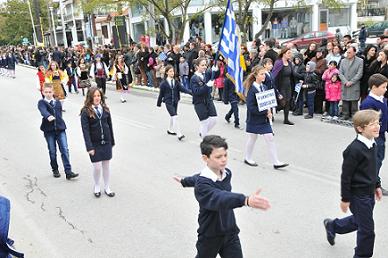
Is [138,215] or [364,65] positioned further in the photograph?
[364,65]

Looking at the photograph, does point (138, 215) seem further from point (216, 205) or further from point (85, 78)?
point (85, 78)

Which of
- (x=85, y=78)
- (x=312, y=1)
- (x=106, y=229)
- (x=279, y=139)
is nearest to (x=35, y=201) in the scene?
(x=106, y=229)

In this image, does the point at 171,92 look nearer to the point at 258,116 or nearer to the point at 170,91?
the point at 170,91

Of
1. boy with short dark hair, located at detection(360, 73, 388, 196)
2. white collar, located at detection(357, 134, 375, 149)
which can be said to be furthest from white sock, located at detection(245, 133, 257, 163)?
white collar, located at detection(357, 134, 375, 149)

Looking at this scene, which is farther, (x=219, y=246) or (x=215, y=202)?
(x=219, y=246)

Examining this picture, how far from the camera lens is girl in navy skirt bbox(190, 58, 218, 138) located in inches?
352

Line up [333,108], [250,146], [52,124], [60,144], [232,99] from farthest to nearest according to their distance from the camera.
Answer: [333,108] → [232,99] → [250,146] → [60,144] → [52,124]

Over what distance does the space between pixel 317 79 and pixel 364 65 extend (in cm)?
135

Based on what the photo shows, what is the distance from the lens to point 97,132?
6375 millimetres

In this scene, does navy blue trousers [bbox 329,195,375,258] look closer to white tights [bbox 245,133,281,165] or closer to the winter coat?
white tights [bbox 245,133,281,165]

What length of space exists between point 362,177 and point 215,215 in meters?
1.42

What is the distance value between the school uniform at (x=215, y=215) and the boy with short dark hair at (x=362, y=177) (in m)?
1.12

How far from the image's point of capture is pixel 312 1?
39.5m

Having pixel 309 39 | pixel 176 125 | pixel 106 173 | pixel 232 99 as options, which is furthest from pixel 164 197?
pixel 309 39
